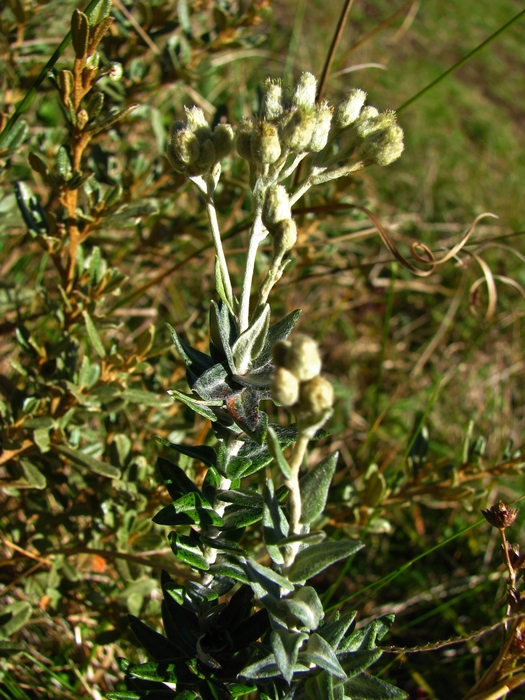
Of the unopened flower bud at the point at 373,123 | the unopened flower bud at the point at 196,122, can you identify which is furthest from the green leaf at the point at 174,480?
the unopened flower bud at the point at 373,123

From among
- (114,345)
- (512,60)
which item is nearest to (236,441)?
(114,345)

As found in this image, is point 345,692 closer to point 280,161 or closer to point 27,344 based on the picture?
point 280,161

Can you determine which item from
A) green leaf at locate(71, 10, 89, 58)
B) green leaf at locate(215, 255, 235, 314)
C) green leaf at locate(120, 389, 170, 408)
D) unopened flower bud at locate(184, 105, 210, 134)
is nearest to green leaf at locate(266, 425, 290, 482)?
green leaf at locate(215, 255, 235, 314)

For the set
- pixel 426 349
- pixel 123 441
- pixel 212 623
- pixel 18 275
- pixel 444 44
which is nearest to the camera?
pixel 212 623

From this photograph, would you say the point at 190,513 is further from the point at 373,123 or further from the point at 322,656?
the point at 373,123

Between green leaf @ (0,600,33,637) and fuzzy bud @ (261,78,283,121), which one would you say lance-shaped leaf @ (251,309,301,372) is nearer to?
fuzzy bud @ (261,78,283,121)

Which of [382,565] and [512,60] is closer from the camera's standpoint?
[382,565]

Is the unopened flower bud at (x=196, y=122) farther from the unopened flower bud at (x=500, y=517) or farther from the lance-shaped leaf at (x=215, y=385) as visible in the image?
the unopened flower bud at (x=500, y=517)

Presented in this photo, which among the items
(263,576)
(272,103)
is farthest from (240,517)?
(272,103)
